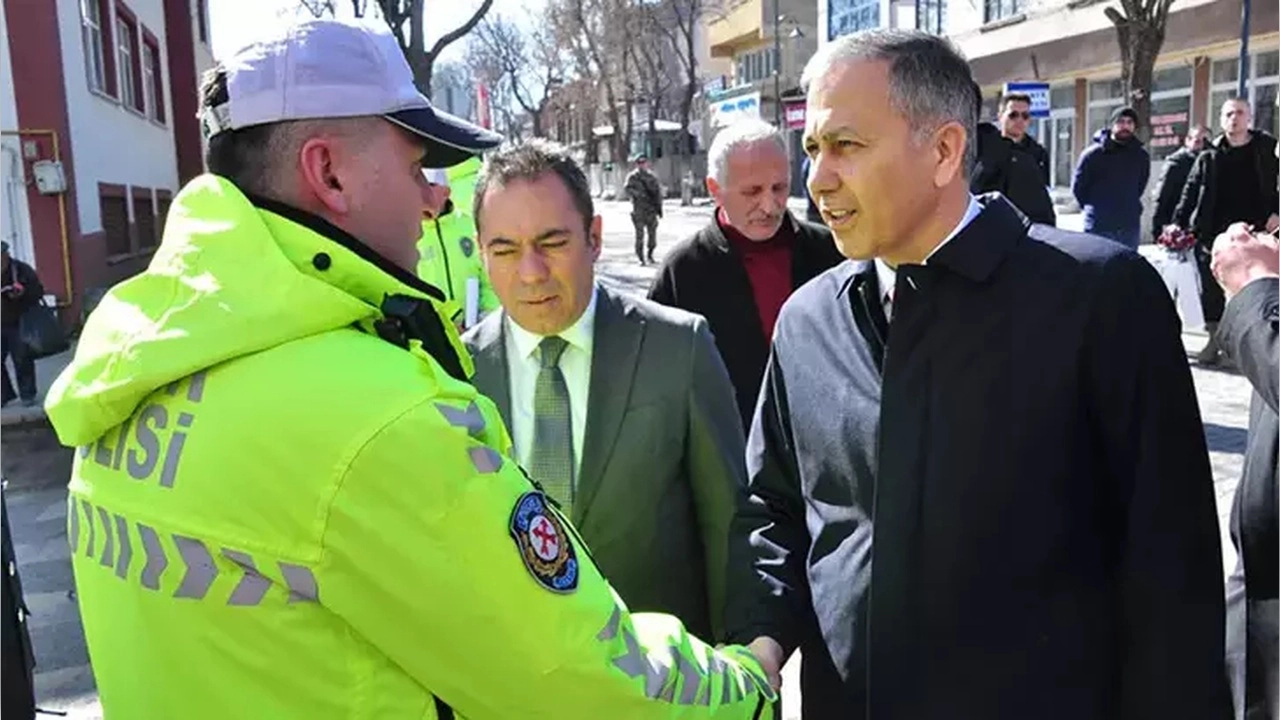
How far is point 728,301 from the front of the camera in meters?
3.83

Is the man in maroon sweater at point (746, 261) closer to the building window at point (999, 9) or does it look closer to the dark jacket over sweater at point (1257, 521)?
the dark jacket over sweater at point (1257, 521)

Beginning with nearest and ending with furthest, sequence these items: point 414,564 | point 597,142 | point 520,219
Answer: point 414,564
point 520,219
point 597,142

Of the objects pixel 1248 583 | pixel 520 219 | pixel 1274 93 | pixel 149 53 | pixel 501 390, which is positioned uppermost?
pixel 149 53

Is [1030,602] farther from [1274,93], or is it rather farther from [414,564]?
[1274,93]

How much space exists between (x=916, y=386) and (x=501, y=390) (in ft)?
3.33

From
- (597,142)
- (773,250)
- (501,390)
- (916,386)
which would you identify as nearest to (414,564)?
(916,386)

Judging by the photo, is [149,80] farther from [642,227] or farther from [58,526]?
[58,526]

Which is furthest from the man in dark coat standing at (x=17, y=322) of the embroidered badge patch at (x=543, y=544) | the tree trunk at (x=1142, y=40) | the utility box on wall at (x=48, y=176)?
the tree trunk at (x=1142, y=40)

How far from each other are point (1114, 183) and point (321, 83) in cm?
870

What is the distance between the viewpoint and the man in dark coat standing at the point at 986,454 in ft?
5.49

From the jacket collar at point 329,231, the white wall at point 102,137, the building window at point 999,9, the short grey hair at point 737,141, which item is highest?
the building window at point 999,9

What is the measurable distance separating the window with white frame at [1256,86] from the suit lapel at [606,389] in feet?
69.6

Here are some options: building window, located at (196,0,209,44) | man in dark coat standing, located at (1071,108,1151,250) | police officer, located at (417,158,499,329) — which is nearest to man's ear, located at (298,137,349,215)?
police officer, located at (417,158,499,329)

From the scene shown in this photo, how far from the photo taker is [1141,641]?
1690 mm
